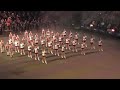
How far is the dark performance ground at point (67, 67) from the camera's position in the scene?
79.9ft

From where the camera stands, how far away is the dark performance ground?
24.4 m

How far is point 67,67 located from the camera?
26.4 metres

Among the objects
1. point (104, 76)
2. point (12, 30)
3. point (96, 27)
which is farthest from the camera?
point (96, 27)

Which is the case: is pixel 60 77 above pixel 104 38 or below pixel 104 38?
below

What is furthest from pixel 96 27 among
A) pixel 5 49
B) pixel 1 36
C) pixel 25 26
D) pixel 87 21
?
pixel 5 49

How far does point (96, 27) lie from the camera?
43812mm
